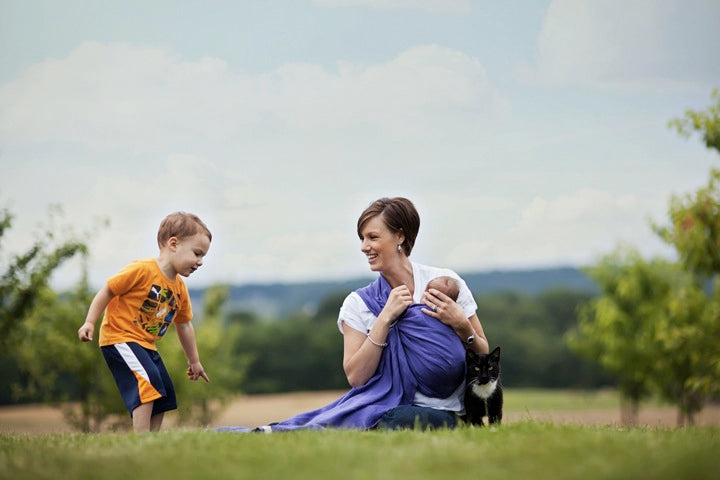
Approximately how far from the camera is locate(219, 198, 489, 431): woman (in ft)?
21.3

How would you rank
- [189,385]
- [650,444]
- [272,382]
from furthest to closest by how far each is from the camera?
[272,382]
[189,385]
[650,444]

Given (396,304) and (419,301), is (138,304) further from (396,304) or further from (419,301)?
(419,301)

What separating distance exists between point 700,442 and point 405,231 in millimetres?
2731

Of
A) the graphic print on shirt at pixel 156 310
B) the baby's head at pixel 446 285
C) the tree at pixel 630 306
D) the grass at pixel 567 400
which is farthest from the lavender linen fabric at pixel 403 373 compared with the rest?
the grass at pixel 567 400

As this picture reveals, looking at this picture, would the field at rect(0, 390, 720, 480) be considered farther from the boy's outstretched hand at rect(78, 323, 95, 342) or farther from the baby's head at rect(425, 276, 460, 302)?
the baby's head at rect(425, 276, 460, 302)

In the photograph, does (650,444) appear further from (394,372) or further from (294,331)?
(294,331)

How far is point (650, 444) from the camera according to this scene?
507 cm

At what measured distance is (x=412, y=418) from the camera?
6402 millimetres

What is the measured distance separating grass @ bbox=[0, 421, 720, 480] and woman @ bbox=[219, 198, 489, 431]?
0.79 m

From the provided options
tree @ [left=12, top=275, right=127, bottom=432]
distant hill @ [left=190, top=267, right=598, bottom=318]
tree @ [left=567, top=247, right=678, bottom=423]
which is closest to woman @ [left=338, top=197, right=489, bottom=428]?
tree @ [left=12, top=275, right=127, bottom=432]

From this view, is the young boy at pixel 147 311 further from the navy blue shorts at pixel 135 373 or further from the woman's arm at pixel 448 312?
the woman's arm at pixel 448 312

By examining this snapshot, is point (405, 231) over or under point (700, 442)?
over

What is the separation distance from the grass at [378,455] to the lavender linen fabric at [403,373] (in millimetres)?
788

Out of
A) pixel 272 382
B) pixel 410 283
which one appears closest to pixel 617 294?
pixel 410 283
